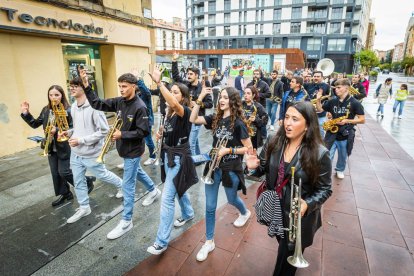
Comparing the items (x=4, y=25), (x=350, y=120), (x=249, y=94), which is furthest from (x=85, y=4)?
(x=350, y=120)

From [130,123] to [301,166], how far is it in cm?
228

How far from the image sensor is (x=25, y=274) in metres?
2.91

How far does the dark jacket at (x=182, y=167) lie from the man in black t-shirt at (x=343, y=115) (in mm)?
3380

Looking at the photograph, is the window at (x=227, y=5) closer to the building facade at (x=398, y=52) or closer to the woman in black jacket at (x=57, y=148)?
the woman in black jacket at (x=57, y=148)

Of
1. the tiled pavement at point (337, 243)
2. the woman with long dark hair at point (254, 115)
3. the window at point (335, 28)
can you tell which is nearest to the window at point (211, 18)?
the window at point (335, 28)

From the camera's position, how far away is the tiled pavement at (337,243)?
298 centimetres

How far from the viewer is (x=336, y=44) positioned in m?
47.0

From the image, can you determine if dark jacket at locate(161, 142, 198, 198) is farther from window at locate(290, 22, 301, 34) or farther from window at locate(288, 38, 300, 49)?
window at locate(290, 22, 301, 34)

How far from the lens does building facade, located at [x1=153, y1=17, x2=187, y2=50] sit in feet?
221

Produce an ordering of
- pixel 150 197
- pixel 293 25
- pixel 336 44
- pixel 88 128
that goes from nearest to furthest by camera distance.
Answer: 1. pixel 88 128
2. pixel 150 197
3. pixel 336 44
4. pixel 293 25

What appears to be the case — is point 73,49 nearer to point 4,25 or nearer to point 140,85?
point 4,25

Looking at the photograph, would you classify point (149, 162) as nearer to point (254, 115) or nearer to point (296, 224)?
point (254, 115)

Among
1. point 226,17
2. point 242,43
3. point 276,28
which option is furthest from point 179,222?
point 226,17

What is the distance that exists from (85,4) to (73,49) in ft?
5.21
